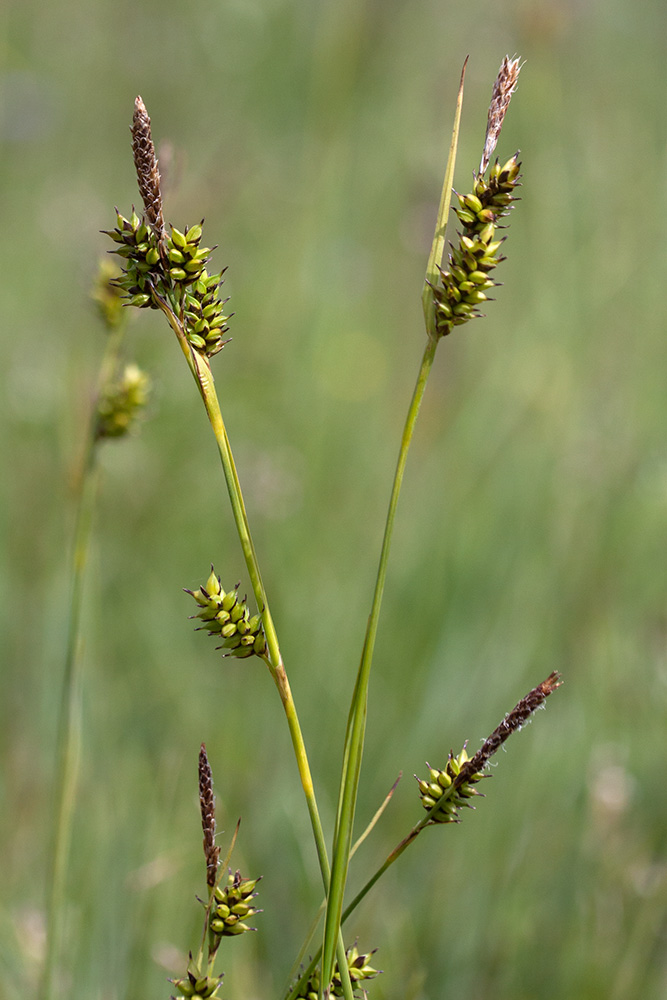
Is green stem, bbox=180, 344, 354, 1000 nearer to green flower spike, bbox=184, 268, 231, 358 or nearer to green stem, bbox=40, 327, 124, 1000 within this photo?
green flower spike, bbox=184, 268, 231, 358

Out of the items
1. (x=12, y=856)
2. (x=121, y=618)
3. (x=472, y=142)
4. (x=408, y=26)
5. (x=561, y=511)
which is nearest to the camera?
(x=12, y=856)

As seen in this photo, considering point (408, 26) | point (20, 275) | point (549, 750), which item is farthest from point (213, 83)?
point (549, 750)

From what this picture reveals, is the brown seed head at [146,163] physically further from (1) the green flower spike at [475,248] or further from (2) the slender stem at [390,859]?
(2) the slender stem at [390,859]

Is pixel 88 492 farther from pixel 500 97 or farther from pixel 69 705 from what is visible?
pixel 500 97

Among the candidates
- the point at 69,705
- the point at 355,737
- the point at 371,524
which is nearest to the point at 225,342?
the point at 355,737

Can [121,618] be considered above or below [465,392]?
below

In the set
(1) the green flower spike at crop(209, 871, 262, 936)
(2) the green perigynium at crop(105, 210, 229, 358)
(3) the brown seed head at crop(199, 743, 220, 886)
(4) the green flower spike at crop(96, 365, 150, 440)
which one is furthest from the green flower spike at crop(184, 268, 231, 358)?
(4) the green flower spike at crop(96, 365, 150, 440)

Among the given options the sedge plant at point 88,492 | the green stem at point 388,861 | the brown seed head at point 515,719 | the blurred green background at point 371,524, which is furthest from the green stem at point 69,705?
the brown seed head at point 515,719

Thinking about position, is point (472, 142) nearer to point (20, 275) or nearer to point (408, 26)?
point (408, 26)
